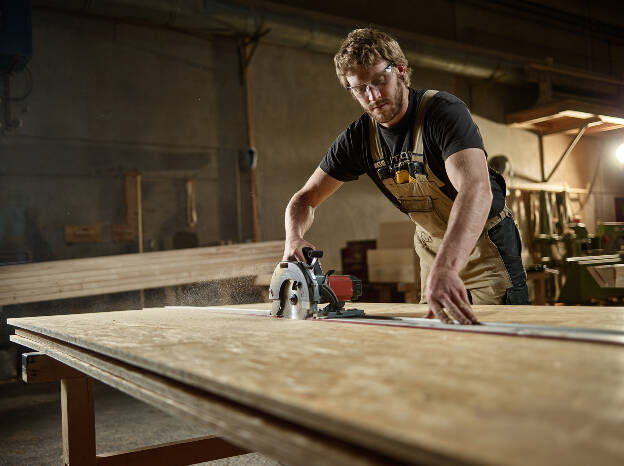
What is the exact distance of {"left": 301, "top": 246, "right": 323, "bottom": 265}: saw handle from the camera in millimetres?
1865

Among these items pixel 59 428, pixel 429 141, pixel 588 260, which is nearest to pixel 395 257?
pixel 588 260

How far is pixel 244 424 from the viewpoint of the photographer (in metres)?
0.81

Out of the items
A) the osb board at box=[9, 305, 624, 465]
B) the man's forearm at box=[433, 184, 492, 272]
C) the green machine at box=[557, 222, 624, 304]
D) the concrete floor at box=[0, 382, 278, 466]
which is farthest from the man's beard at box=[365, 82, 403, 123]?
the green machine at box=[557, 222, 624, 304]

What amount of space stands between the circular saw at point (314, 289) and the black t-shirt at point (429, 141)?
22.9 inches

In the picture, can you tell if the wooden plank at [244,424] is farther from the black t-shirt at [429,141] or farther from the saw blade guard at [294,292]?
the black t-shirt at [429,141]

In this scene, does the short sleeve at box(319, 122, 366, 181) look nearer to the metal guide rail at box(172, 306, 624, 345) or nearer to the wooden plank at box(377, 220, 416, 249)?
the metal guide rail at box(172, 306, 624, 345)

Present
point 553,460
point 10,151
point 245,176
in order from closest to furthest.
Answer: point 553,460 → point 10,151 → point 245,176

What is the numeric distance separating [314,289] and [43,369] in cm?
107

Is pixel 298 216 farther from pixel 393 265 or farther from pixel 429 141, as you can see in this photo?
pixel 393 265

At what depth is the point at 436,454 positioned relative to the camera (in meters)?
0.53

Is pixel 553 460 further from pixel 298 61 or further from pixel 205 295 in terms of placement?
pixel 298 61

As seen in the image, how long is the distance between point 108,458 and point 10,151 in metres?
3.99

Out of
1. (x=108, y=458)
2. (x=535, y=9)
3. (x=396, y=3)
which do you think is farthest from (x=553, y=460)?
(x=535, y=9)

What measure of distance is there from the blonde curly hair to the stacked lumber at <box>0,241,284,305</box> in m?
3.09
